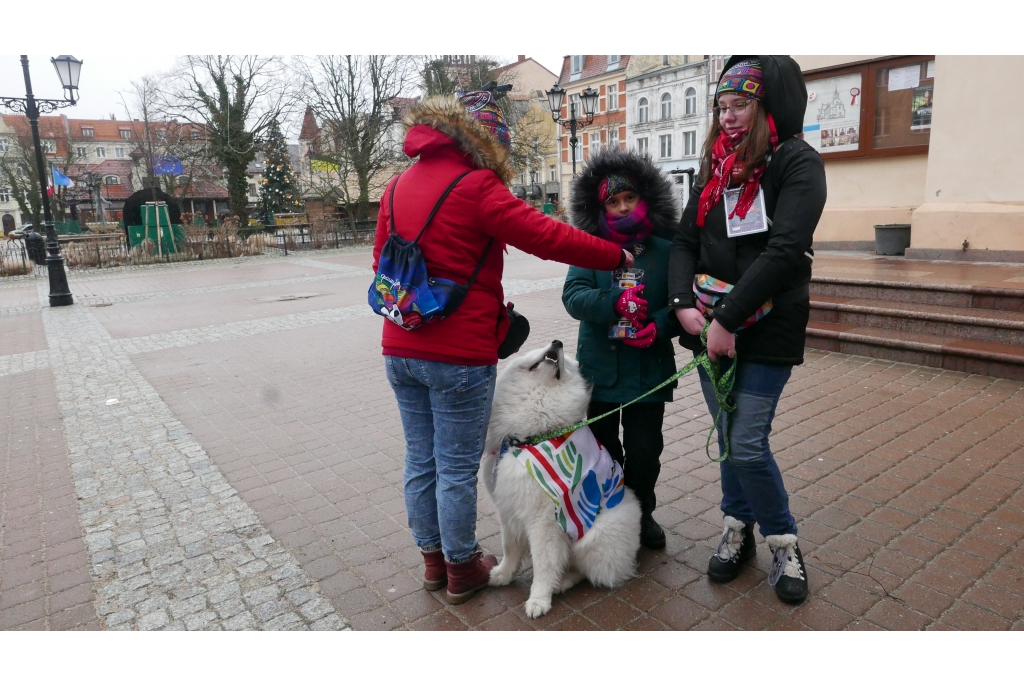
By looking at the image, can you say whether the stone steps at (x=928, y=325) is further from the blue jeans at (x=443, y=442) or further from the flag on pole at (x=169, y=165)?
the flag on pole at (x=169, y=165)

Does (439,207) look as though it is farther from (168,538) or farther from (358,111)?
(358,111)

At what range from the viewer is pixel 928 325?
650 cm

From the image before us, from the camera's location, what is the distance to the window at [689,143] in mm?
48219

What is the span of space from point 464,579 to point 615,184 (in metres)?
1.85

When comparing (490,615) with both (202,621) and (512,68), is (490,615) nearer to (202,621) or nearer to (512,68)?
(202,621)

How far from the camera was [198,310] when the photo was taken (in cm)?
1243

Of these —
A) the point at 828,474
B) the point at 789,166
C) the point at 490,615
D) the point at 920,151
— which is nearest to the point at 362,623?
the point at 490,615

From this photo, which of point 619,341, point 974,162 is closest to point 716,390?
point 619,341

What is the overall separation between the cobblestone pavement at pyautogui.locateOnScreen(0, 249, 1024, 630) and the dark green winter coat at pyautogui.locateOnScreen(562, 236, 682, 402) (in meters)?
0.89

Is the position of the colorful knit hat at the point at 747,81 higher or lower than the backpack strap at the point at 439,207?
higher

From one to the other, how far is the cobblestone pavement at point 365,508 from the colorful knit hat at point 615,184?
1.75 m

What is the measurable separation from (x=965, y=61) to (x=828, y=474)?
25.9 ft

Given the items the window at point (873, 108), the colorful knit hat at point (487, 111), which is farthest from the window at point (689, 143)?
the colorful knit hat at point (487, 111)

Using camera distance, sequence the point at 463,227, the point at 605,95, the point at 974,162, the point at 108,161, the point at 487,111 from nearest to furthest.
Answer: the point at 463,227, the point at 487,111, the point at 974,162, the point at 605,95, the point at 108,161
